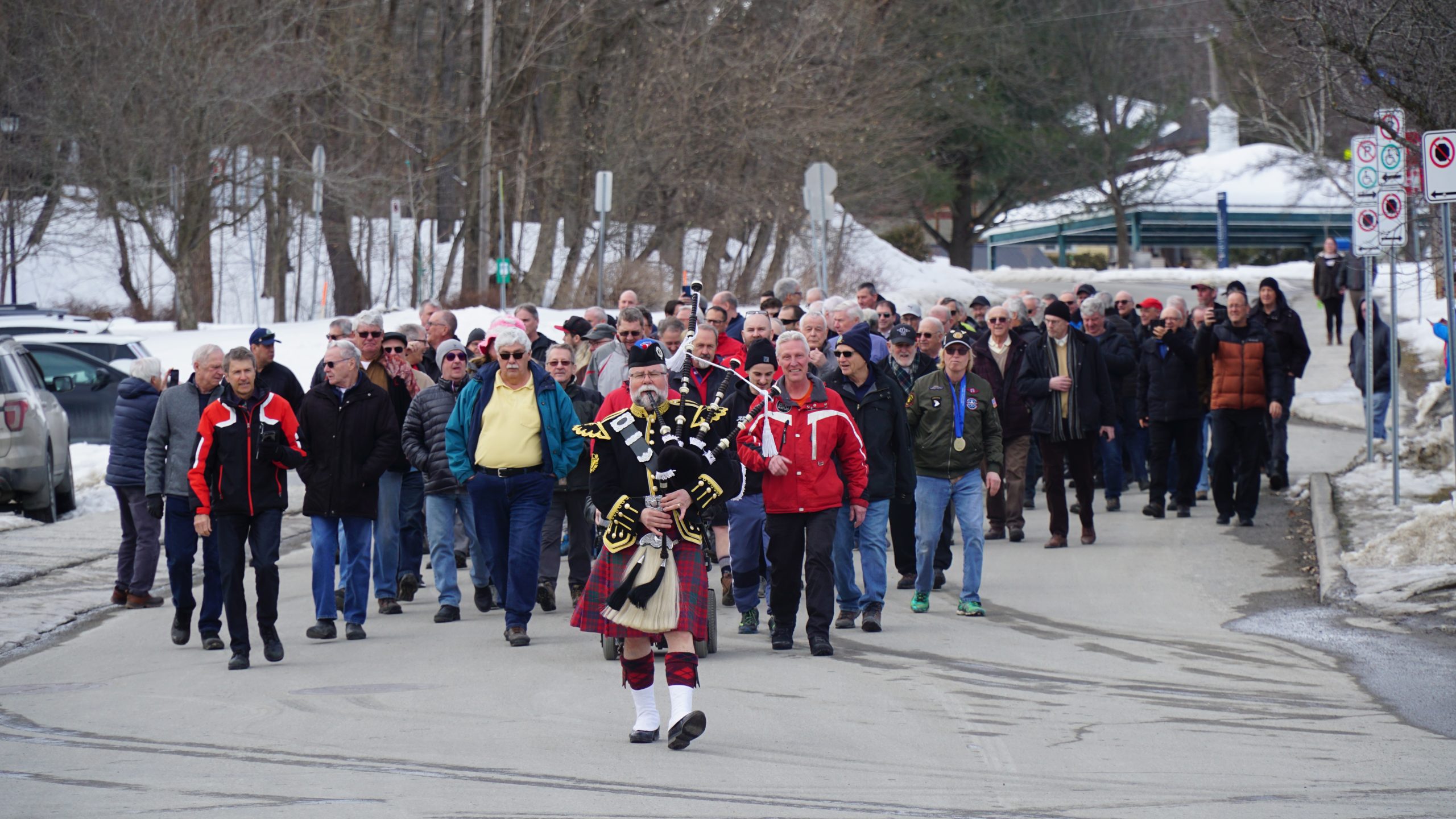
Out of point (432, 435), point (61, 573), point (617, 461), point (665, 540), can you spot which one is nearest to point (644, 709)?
point (665, 540)

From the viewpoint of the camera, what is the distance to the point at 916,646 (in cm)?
1038

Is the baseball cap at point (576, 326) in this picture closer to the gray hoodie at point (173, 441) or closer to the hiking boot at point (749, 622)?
the gray hoodie at point (173, 441)

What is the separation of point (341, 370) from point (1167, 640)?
5.49m

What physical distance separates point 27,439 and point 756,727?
35.4 ft

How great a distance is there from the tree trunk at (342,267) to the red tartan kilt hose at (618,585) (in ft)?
87.0

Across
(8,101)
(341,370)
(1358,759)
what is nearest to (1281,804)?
(1358,759)

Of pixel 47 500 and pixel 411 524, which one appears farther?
pixel 47 500

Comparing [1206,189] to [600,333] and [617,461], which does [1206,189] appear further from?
[617,461]

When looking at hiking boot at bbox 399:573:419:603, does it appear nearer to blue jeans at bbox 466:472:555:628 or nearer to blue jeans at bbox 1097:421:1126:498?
blue jeans at bbox 466:472:555:628

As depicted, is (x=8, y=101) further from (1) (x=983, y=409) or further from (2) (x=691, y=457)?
(2) (x=691, y=457)

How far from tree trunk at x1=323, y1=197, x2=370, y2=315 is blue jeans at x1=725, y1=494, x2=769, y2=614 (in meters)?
23.8

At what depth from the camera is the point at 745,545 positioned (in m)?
11.0

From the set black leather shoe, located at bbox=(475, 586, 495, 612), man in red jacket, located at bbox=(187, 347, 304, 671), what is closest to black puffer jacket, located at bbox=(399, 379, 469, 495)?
black leather shoe, located at bbox=(475, 586, 495, 612)

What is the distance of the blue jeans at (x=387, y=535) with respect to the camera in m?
11.8
